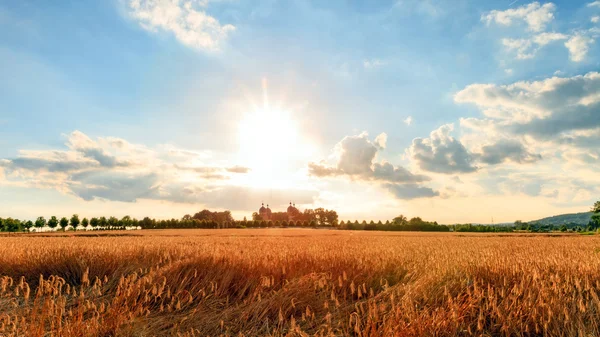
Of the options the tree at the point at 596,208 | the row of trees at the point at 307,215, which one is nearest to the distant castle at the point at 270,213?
the row of trees at the point at 307,215

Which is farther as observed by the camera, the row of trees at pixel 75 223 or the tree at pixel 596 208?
the row of trees at pixel 75 223

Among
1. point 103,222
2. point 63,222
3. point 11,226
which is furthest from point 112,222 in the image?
point 11,226

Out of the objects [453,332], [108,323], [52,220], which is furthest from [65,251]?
[52,220]

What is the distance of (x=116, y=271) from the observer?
27.3 feet

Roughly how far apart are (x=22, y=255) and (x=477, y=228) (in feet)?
286

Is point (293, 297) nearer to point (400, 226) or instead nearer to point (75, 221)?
point (400, 226)

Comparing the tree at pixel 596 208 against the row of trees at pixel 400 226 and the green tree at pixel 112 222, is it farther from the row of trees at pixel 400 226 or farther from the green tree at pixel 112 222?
the green tree at pixel 112 222

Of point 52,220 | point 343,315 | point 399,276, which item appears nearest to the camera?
point 343,315

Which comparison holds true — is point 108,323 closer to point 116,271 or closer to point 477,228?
point 116,271

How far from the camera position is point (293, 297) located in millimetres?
6281

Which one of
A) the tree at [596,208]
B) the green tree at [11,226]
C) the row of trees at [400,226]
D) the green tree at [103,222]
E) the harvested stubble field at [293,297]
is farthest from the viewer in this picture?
the green tree at [103,222]

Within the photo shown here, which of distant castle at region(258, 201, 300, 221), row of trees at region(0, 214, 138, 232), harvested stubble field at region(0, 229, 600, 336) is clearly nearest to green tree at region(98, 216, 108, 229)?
row of trees at region(0, 214, 138, 232)

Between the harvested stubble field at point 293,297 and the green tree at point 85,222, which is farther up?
the green tree at point 85,222

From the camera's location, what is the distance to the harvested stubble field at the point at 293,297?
16.6 feet
